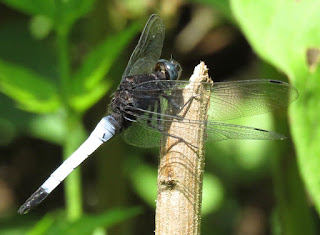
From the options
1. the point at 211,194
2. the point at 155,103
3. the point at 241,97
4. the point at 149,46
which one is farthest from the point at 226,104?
the point at 211,194

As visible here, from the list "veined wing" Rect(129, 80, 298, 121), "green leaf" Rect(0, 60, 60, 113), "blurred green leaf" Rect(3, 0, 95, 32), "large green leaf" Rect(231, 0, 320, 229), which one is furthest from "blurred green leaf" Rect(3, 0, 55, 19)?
"large green leaf" Rect(231, 0, 320, 229)

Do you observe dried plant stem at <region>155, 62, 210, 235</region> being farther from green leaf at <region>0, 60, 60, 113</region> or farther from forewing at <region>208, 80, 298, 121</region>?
green leaf at <region>0, 60, 60, 113</region>

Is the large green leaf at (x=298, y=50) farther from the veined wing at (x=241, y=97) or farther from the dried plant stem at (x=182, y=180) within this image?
the dried plant stem at (x=182, y=180)

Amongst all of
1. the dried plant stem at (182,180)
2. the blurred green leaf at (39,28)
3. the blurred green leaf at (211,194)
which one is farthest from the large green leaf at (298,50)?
the blurred green leaf at (39,28)

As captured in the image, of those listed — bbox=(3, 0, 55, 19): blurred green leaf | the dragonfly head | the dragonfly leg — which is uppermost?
bbox=(3, 0, 55, 19): blurred green leaf

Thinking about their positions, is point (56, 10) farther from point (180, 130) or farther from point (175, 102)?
point (180, 130)

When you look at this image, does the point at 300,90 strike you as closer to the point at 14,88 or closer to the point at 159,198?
the point at 159,198

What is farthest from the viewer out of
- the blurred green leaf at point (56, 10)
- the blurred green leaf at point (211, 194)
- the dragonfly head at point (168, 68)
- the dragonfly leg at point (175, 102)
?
the blurred green leaf at point (211, 194)
